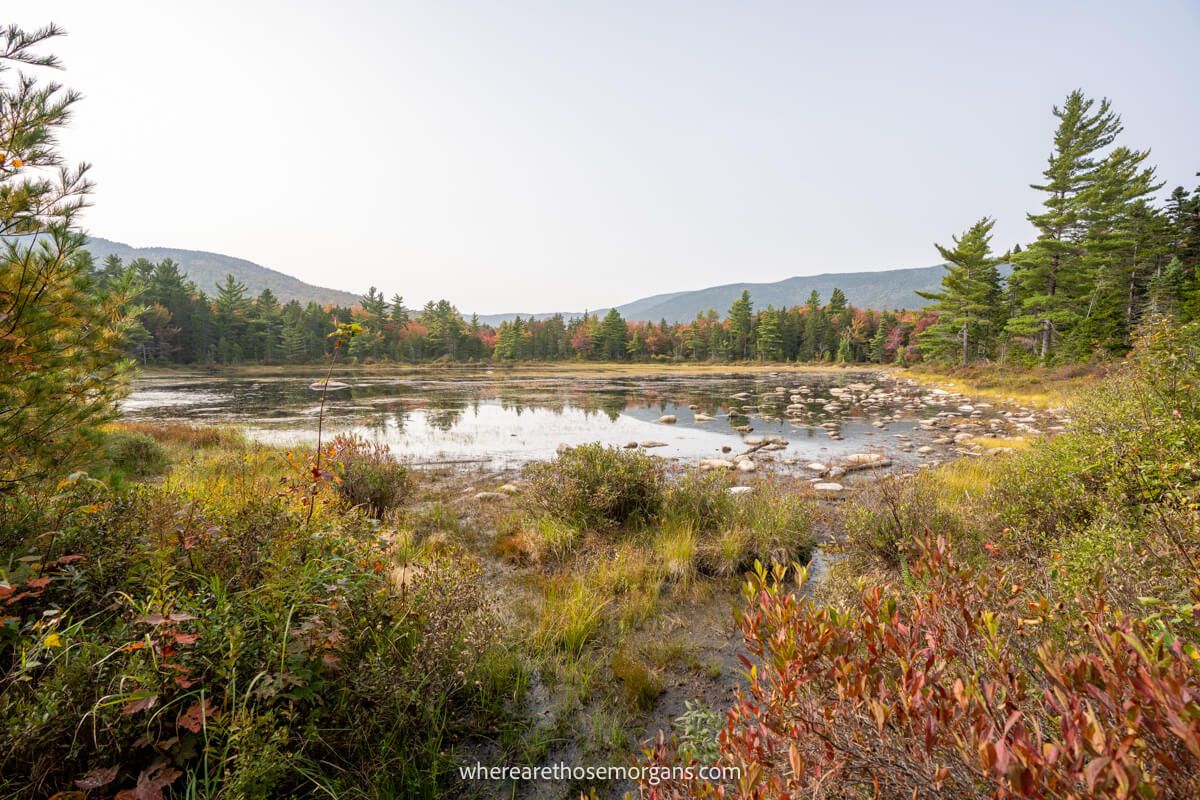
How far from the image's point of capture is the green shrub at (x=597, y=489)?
6234mm

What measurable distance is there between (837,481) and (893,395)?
2280 centimetres

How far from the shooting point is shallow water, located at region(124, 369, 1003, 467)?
13.4m

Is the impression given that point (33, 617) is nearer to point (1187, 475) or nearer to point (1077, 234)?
point (1187, 475)

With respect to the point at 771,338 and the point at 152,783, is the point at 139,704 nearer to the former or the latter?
the point at 152,783

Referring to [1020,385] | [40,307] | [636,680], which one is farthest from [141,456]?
[1020,385]

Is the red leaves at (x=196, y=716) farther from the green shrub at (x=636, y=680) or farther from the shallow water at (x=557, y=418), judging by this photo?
the shallow water at (x=557, y=418)

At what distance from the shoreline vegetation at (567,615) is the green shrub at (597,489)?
5cm

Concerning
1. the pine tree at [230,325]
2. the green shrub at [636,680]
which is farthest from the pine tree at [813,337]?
the pine tree at [230,325]

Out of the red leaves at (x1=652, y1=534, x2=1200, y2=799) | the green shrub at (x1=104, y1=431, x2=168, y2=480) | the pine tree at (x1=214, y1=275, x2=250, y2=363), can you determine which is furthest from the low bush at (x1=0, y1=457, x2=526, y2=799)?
the pine tree at (x1=214, y1=275, x2=250, y2=363)

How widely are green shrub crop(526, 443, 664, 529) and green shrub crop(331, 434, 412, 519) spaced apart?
2.18 m

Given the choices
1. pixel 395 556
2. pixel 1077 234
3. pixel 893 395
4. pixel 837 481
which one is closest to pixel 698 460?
pixel 837 481

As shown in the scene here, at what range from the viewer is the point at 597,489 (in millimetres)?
6273

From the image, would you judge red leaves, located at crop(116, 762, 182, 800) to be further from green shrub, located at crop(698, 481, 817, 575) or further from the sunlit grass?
the sunlit grass

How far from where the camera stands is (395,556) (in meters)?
5.05
